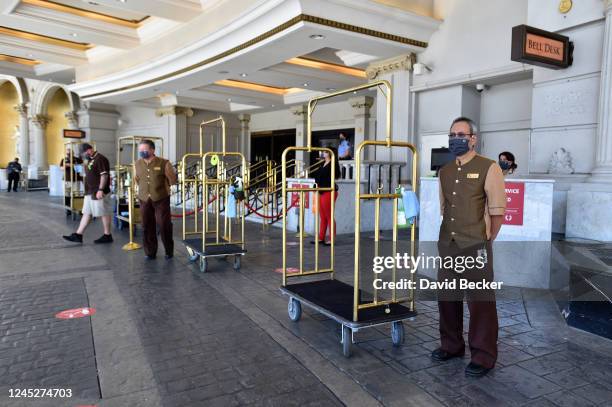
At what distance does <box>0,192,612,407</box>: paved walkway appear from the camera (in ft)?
9.13

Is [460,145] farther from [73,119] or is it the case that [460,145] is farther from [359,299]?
[73,119]

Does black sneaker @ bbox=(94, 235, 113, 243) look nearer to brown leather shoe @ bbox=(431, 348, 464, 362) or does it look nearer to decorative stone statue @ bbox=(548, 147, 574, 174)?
brown leather shoe @ bbox=(431, 348, 464, 362)

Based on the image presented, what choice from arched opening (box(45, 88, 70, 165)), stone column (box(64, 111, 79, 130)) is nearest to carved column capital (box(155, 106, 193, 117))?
stone column (box(64, 111, 79, 130))

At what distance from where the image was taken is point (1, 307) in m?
4.45

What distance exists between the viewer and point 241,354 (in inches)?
133

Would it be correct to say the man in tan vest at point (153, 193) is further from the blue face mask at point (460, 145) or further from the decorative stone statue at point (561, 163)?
the decorative stone statue at point (561, 163)

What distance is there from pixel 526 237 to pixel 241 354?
3.58 metres

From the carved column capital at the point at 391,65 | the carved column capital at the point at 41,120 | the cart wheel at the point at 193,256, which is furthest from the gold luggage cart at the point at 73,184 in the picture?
the carved column capital at the point at 41,120

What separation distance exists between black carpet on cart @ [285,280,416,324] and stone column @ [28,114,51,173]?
24.4 meters

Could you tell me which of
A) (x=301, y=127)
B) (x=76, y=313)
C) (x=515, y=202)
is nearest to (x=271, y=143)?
(x=301, y=127)

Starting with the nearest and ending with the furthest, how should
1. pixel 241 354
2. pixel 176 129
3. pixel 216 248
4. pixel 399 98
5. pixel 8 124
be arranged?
pixel 241 354 < pixel 216 248 < pixel 399 98 < pixel 176 129 < pixel 8 124

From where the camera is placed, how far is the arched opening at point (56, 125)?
2490 cm

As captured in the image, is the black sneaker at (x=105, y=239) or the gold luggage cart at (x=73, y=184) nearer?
the black sneaker at (x=105, y=239)

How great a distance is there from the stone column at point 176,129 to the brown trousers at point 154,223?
13.5 m
